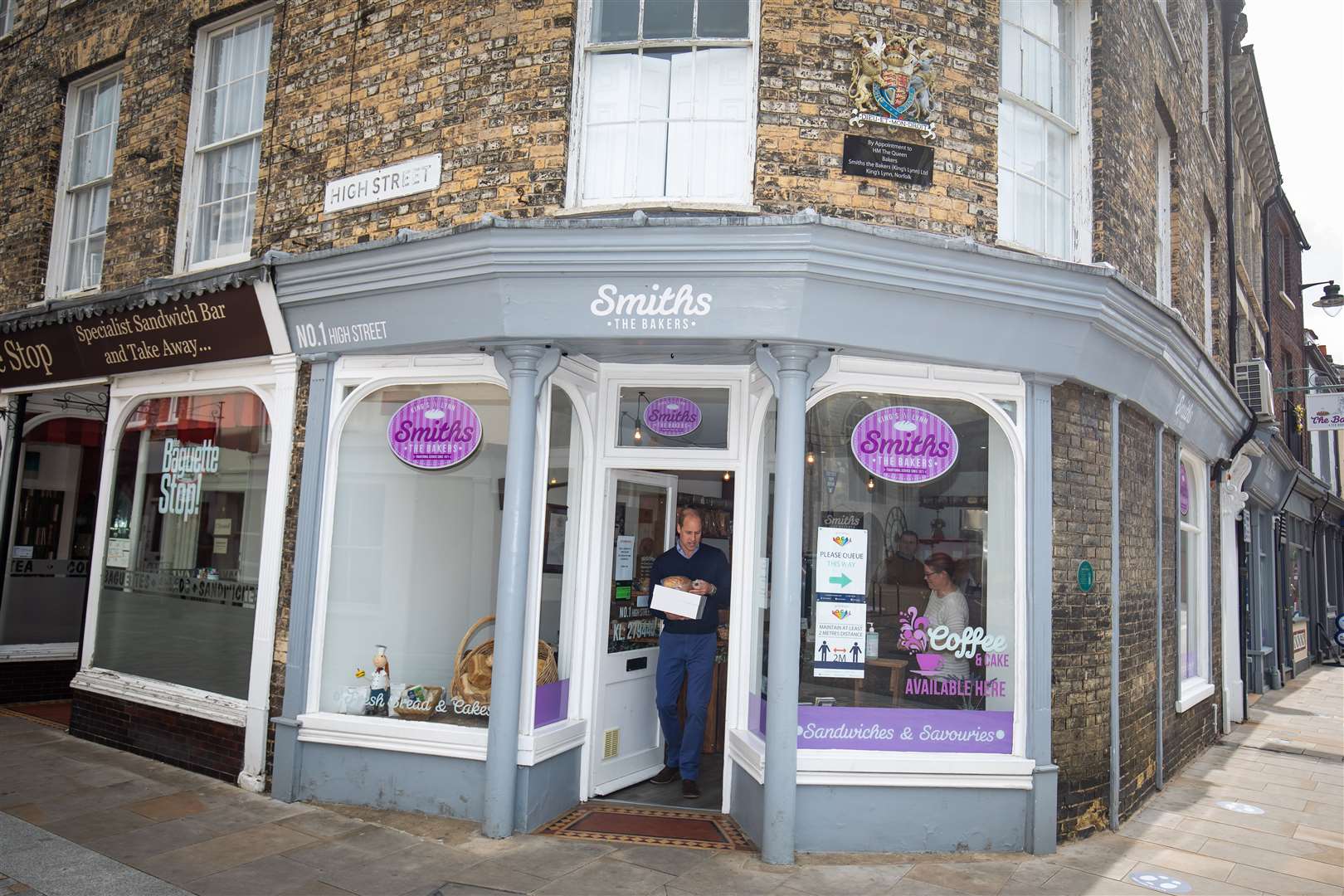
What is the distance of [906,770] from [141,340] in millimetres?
6904

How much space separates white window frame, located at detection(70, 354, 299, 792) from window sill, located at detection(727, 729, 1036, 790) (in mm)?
3643

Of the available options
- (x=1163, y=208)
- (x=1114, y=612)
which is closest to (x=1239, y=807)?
(x=1114, y=612)

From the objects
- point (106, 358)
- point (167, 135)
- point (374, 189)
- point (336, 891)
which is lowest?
point (336, 891)

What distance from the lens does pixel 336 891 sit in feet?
15.1

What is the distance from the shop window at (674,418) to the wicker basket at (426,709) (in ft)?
7.10

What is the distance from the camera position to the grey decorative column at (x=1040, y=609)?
18.4ft

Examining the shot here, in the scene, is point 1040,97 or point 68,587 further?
point 68,587

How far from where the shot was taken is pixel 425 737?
235 inches

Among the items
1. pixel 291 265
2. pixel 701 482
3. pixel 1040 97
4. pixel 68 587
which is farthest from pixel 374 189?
pixel 68 587

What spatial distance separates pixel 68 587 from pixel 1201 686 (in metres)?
11.9

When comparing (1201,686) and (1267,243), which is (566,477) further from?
(1267,243)

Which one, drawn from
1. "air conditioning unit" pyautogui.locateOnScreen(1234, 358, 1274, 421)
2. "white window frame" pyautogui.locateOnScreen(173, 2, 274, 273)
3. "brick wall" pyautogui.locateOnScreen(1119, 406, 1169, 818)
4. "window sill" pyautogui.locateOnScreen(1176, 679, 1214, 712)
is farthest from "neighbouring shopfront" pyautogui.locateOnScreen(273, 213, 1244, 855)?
"air conditioning unit" pyautogui.locateOnScreen(1234, 358, 1274, 421)

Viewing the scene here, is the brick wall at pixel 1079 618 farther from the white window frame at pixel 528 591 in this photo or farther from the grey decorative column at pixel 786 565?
the white window frame at pixel 528 591

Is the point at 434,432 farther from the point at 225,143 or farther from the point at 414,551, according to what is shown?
the point at 225,143
